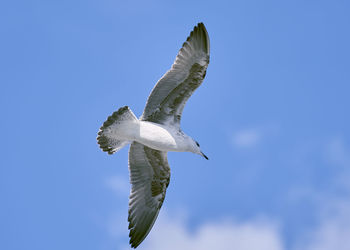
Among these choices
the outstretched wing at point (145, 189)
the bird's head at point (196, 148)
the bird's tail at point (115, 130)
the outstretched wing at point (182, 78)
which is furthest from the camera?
the outstretched wing at point (145, 189)

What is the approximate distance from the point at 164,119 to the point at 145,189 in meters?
Answer: 1.43

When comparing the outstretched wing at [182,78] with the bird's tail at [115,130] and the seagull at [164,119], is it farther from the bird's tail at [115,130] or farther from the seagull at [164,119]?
the bird's tail at [115,130]

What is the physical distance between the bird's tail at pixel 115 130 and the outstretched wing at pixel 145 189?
0.46 m

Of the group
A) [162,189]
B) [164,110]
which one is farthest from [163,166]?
[164,110]

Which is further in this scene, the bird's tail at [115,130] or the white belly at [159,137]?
the white belly at [159,137]

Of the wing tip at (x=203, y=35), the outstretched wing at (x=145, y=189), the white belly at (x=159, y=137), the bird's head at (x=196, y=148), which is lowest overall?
the outstretched wing at (x=145, y=189)

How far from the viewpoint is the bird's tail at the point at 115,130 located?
9.57 m

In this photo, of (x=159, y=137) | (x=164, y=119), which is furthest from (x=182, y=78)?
(x=159, y=137)

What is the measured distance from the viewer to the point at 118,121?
9.63m

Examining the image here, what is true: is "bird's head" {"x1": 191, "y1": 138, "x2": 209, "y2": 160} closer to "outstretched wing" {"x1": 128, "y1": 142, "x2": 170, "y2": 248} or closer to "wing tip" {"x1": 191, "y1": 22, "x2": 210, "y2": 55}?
"outstretched wing" {"x1": 128, "y1": 142, "x2": 170, "y2": 248}

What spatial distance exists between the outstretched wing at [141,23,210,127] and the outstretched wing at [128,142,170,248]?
2.78 ft

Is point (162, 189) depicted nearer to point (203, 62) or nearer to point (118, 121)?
point (118, 121)

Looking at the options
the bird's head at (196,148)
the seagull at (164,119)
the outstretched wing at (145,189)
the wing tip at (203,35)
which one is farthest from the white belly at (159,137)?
the wing tip at (203,35)

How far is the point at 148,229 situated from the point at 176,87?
2653 millimetres
